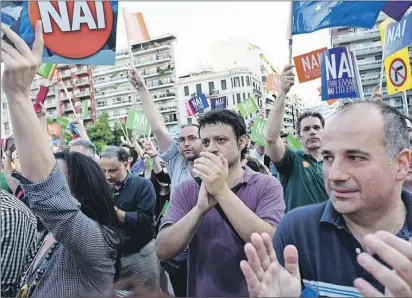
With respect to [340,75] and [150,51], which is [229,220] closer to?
[340,75]

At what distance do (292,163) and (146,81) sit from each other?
8833 centimetres

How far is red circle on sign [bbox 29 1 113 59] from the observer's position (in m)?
2.96

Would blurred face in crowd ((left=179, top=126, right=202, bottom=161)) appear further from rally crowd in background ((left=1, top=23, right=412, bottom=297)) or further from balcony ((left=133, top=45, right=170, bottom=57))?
balcony ((left=133, top=45, right=170, bottom=57))

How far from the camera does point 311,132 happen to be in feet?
13.2

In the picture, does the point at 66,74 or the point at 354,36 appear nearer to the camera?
the point at 354,36

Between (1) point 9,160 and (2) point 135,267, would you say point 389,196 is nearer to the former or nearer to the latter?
(2) point 135,267

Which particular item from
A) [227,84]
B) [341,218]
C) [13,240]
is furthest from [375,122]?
[227,84]

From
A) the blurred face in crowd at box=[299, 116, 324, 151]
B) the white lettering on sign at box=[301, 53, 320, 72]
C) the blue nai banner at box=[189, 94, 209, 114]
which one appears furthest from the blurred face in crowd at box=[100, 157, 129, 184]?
the blue nai banner at box=[189, 94, 209, 114]

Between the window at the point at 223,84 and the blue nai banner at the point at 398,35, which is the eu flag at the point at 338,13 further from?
the window at the point at 223,84

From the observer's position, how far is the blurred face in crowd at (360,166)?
1.42m

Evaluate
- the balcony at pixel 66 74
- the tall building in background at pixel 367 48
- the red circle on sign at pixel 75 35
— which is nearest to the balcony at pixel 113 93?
the balcony at pixel 66 74

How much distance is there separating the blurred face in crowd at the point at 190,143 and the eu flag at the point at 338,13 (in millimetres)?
1479

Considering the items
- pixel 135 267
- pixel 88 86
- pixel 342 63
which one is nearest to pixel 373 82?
pixel 88 86

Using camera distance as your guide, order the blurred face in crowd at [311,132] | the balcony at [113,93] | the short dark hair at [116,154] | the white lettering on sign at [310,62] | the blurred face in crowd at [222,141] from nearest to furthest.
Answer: the blurred face in crowd at [222,141] < the short dark hair at [116,154] < the blurred face in crowd at [311,132] < the white lettering on sign at [310,62] < the balcony at [113,93]
